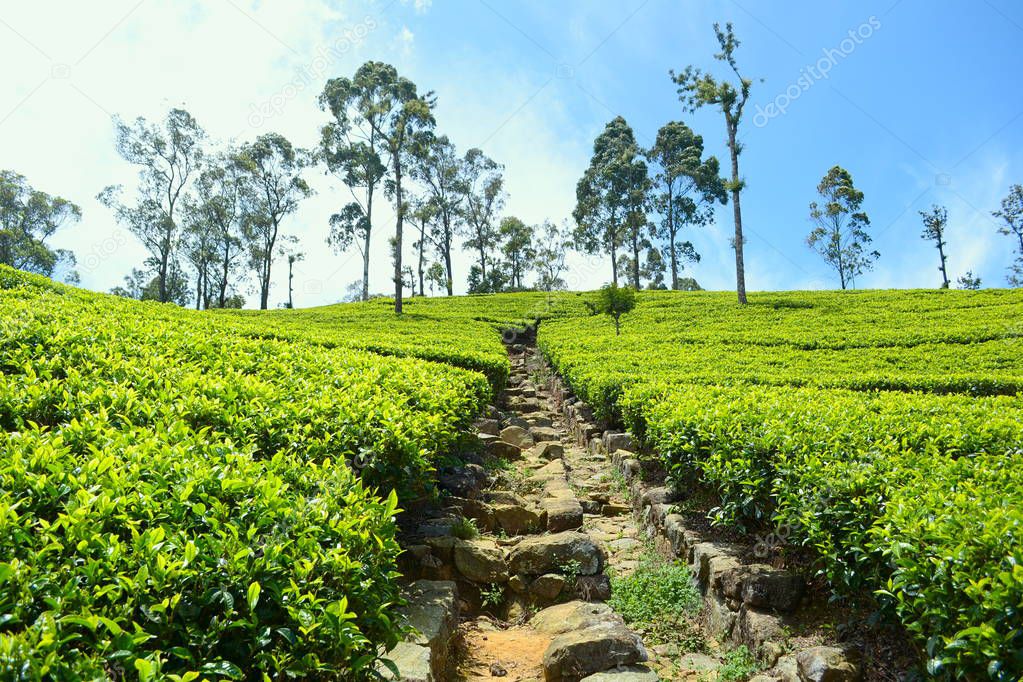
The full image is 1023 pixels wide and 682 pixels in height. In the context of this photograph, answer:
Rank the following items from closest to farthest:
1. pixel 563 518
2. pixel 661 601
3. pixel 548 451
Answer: pixel 661 601 → pixel 563 518 → pixel 548 451

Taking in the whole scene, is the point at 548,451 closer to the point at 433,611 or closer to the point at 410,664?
the point at 433,611

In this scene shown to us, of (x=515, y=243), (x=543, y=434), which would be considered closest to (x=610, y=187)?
(x=515, y=243)

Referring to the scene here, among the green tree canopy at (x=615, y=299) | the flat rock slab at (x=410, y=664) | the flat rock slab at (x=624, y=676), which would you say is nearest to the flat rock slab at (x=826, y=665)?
the flat rock slab at (x=624, y=676)

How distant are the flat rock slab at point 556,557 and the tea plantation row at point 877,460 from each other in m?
1.17

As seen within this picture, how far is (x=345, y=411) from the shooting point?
521cm

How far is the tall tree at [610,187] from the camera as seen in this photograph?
4903cm

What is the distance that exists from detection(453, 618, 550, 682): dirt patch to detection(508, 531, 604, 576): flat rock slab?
607 mm

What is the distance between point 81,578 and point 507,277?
182 ft

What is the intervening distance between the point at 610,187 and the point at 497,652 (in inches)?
1911

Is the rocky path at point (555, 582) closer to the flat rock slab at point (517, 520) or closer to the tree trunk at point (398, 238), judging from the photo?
the flat rock slab at point (517, 520)

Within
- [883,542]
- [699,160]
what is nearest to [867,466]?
[883,542]

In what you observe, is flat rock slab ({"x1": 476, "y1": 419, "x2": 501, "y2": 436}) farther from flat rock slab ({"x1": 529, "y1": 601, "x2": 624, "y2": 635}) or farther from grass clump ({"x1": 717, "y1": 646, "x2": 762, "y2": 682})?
grass clump ({"x1": 717, "y1": 646, "x2": 762, "y2": 682})

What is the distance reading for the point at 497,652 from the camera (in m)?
4.49

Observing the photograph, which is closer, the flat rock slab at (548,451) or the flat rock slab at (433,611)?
the flat rock slab at (433,611)
